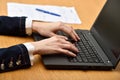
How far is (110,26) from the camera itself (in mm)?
1127

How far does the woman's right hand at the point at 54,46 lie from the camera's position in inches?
38.6

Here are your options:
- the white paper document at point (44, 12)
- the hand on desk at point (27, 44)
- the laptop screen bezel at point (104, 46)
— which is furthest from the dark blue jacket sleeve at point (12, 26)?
the laptop screen bezel at point (104, 46)

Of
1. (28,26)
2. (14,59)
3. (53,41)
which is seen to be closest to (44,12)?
(28,26)

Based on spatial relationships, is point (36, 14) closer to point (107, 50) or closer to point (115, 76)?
point (107, 50)

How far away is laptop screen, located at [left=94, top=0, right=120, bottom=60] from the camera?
1050 mm

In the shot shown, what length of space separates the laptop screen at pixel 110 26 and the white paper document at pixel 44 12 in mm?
163

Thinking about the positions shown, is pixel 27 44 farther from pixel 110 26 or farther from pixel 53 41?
pixel 110 26

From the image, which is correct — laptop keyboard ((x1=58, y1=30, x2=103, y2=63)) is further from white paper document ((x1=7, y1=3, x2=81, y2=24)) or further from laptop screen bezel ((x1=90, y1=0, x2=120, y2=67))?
white paper document ((x1=7, y1=3, x2=81, y2=24))

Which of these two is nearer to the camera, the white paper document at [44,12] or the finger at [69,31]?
the finger at [69,31]

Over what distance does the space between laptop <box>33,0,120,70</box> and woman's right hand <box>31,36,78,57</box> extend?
0.06 feet

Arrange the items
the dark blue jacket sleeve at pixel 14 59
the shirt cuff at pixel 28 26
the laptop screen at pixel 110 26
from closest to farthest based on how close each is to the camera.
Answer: the dark blue jacket sleeve at pixel 14 59 < the laptop screen at pixel 110 26 < the shirt cuff at pixel 28 26

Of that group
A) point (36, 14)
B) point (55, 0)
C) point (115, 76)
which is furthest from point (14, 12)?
point (115, 76)

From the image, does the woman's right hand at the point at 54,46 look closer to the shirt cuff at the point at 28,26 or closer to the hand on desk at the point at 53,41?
the hand on desk at the point at 53,41

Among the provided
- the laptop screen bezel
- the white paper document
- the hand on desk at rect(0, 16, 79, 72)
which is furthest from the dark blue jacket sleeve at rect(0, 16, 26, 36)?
the laptop screen bezel
